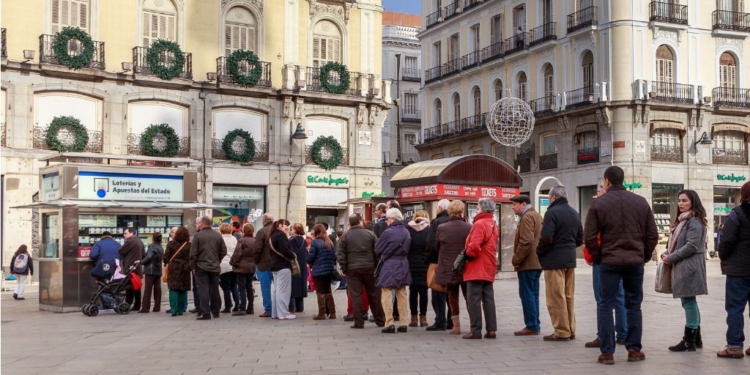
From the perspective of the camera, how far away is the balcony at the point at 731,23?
45.2 meters

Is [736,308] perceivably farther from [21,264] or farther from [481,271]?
[21,264]

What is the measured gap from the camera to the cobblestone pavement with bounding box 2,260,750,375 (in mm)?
9914

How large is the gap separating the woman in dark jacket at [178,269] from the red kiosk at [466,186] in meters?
8.78

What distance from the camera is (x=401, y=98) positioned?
65625 millimetres

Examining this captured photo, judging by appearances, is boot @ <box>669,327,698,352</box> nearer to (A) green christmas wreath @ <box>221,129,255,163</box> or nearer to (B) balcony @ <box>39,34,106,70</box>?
(B) balcony @ <box>39,34,106,70</box>

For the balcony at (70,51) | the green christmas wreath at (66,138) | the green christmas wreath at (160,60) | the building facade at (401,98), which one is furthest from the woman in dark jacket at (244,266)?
the building facade at (401,98)

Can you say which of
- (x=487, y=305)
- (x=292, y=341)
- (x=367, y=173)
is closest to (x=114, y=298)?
(x=292, y=341)

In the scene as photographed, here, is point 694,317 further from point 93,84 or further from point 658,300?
point 93,84

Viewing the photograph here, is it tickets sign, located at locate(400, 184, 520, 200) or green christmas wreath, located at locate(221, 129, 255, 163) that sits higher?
green christmas wreath, located at locate(221, 129, 255, 163)

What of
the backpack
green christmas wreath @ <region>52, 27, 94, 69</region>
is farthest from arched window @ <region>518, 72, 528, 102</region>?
the backpack

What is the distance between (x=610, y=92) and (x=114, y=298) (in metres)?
30.2

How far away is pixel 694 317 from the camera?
1070 cm

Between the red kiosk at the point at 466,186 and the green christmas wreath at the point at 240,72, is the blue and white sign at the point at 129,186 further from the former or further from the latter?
the green christmas wreath at the point at 240,72

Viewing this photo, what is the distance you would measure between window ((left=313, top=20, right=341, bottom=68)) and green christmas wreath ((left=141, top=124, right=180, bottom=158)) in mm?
6822
